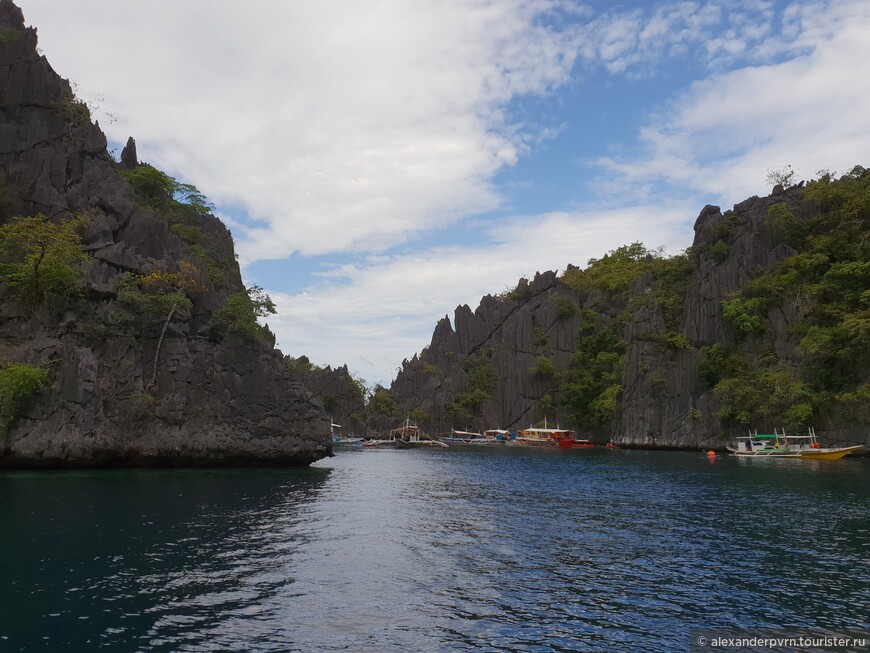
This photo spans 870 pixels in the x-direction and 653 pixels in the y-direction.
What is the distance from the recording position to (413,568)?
17953 mm

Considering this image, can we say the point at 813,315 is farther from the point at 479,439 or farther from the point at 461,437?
the point at 461,437

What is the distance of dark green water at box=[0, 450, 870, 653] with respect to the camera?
41.4ft

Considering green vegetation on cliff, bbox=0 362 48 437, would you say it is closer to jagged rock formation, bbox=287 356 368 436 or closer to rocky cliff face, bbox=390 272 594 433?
jagged rock formation, bbox=287 356 368 436

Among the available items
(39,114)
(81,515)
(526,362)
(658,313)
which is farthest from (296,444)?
(526,362)

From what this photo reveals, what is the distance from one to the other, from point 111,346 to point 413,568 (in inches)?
1414

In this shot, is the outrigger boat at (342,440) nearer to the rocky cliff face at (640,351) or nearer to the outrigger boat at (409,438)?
the outrigger boat at (409,438)

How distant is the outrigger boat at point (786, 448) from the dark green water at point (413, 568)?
30.1m

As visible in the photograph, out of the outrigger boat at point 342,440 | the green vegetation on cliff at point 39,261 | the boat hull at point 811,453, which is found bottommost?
the outrigger boat at point 342,440

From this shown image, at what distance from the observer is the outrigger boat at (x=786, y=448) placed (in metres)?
59.4

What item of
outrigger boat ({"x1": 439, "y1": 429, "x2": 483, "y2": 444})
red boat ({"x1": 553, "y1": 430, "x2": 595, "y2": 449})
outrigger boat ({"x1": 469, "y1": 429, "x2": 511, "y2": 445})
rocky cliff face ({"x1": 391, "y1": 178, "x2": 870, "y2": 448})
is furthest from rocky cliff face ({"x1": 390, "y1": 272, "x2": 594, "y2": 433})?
red boat ({"x1": 553, "y1": 430, "x2": 595, "y2": 449})

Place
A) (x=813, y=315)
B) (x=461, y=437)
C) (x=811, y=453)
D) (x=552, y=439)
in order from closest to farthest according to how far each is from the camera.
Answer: (x=811, y=453) < (x=813, y=315) < (x=552, y=439) < (x=461, y=437)

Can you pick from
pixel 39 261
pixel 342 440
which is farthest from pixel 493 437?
pixel 39 261

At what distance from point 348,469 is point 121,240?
27.7 metres

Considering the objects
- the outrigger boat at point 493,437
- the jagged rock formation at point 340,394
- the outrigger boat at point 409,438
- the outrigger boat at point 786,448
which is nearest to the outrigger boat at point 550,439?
the outrigger boat at point 493,437
